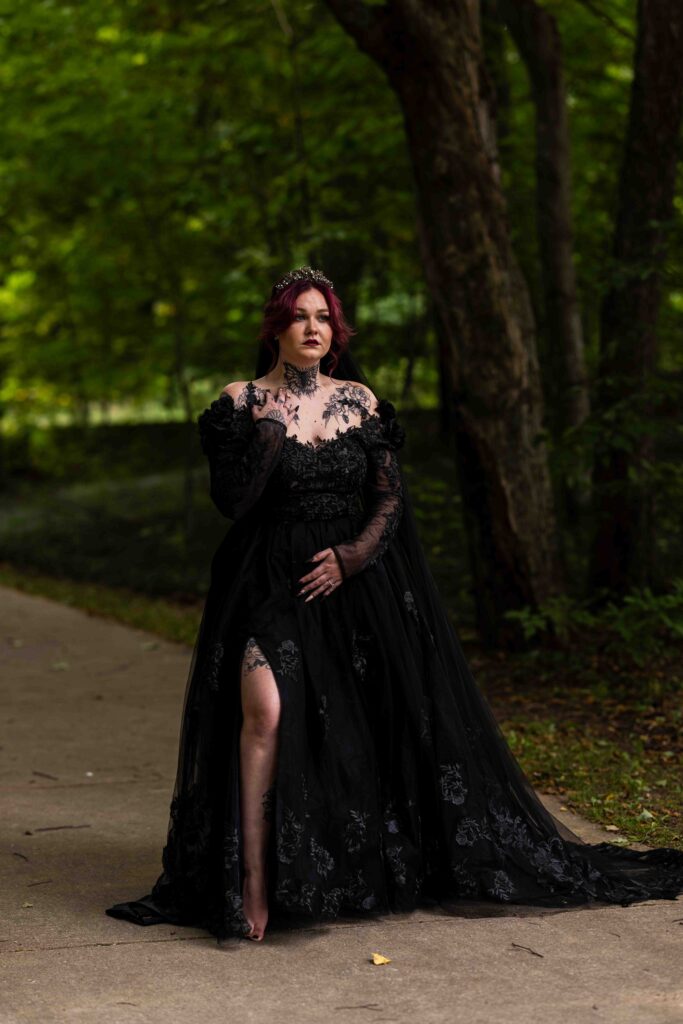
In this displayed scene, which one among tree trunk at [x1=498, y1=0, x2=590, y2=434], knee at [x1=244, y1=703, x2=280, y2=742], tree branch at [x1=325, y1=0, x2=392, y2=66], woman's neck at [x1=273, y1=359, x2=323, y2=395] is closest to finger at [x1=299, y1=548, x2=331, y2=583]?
knee at [x1=244, y1=703, x2=280, y2=742]

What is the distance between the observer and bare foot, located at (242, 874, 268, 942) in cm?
465

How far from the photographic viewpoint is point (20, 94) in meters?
15.8

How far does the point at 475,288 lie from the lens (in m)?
9.83

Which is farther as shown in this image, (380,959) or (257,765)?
(257,765)

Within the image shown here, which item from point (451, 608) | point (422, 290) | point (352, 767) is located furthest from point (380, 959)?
point (422, 290)

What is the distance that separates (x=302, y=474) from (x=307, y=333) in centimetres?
48

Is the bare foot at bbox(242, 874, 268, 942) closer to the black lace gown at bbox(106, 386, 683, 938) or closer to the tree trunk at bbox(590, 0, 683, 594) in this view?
the black lace gown at bbox(106, 386, 683, 938)

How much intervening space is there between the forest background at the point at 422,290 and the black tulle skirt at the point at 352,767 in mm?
1207

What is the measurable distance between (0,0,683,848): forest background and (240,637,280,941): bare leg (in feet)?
6.57

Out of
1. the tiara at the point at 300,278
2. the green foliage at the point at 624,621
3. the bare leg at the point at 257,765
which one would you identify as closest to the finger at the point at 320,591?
the bare leg at the point at 257,765

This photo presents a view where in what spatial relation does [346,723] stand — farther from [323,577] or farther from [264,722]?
[323,577]

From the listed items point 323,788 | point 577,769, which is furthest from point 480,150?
point 323,788

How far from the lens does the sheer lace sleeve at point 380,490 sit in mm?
5023

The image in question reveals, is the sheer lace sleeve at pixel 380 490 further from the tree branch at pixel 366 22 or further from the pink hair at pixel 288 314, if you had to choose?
the tree branch at pixel 366 22
